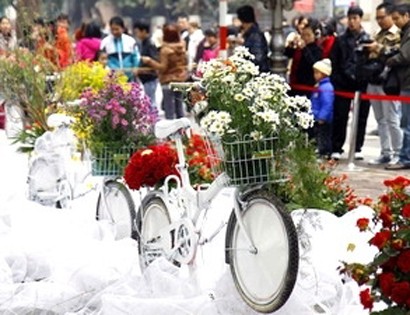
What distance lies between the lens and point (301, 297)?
5258 mm

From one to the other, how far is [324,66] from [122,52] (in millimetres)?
4720

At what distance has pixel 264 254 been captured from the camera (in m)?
5.12

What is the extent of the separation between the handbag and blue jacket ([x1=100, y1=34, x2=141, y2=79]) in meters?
5.48

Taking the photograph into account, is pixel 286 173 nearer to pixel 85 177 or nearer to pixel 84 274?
pixel 84 274

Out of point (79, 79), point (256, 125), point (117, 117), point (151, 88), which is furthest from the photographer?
point (151, 88)

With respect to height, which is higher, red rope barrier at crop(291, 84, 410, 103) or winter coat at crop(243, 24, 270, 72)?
winter coat at crop(243, 24, 270, 72)

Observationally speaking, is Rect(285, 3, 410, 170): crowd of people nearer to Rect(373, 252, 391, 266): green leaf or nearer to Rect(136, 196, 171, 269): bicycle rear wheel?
Rect(136, 196, 171, 269): bicycle rear wheel

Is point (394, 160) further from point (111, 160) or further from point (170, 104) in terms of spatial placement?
point (111, 160)

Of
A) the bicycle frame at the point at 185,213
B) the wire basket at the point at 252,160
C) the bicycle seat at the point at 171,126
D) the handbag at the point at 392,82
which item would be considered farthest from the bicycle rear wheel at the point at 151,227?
the handbag at the point at 392,82

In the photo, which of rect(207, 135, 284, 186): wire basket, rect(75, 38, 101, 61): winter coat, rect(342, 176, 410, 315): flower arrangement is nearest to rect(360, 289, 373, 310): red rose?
rect(342, 176, 410, 315): flower arrangement

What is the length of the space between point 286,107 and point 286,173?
314 millimetres

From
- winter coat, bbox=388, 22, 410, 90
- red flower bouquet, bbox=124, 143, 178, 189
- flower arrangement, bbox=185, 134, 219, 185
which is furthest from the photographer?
winter coat, bbox=388, 22, 410, 90

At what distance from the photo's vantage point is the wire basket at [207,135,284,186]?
5199 millimetres

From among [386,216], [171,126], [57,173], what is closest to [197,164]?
[57,173]
